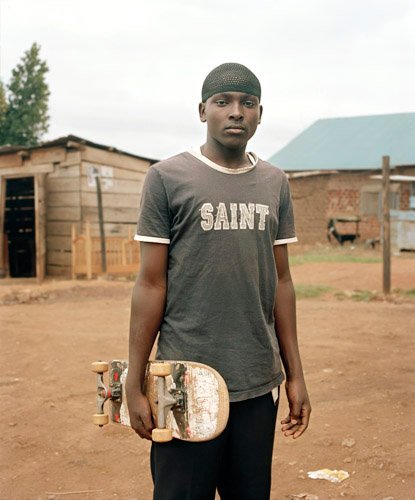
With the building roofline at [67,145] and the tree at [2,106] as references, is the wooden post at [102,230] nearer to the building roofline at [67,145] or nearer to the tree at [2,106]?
the building roofline at [67,145]

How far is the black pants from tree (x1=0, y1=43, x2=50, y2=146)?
30.6 meters

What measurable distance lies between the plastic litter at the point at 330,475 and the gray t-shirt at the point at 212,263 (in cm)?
183

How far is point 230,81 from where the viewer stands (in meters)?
2.15

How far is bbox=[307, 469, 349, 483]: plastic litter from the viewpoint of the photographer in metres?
3.70

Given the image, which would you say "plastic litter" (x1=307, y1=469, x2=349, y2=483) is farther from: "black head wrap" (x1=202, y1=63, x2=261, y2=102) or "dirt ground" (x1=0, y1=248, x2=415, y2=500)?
"black head wrap" (x1=202, y1=63, x2=261, y2=102)

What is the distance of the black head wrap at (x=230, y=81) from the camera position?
215 centimetres

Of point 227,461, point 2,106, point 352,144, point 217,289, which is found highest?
point 2,106

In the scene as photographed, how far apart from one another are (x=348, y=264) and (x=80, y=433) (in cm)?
1238

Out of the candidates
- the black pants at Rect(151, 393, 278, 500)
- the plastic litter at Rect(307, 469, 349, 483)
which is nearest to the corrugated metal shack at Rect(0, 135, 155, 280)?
the plastic litter at Rect(307, 469, 349, 483)

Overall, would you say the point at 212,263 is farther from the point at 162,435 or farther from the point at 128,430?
the point at 128,430

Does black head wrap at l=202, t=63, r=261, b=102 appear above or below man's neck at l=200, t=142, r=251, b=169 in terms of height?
above

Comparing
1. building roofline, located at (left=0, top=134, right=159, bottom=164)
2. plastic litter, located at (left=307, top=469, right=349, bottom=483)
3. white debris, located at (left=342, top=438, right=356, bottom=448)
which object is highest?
building roofline, located at (left=0, top=134, right=159, bottom=164)

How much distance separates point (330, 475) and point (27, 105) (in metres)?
31.0

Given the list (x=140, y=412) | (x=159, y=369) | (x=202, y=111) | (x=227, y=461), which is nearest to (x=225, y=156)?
(x=202, y=111)
